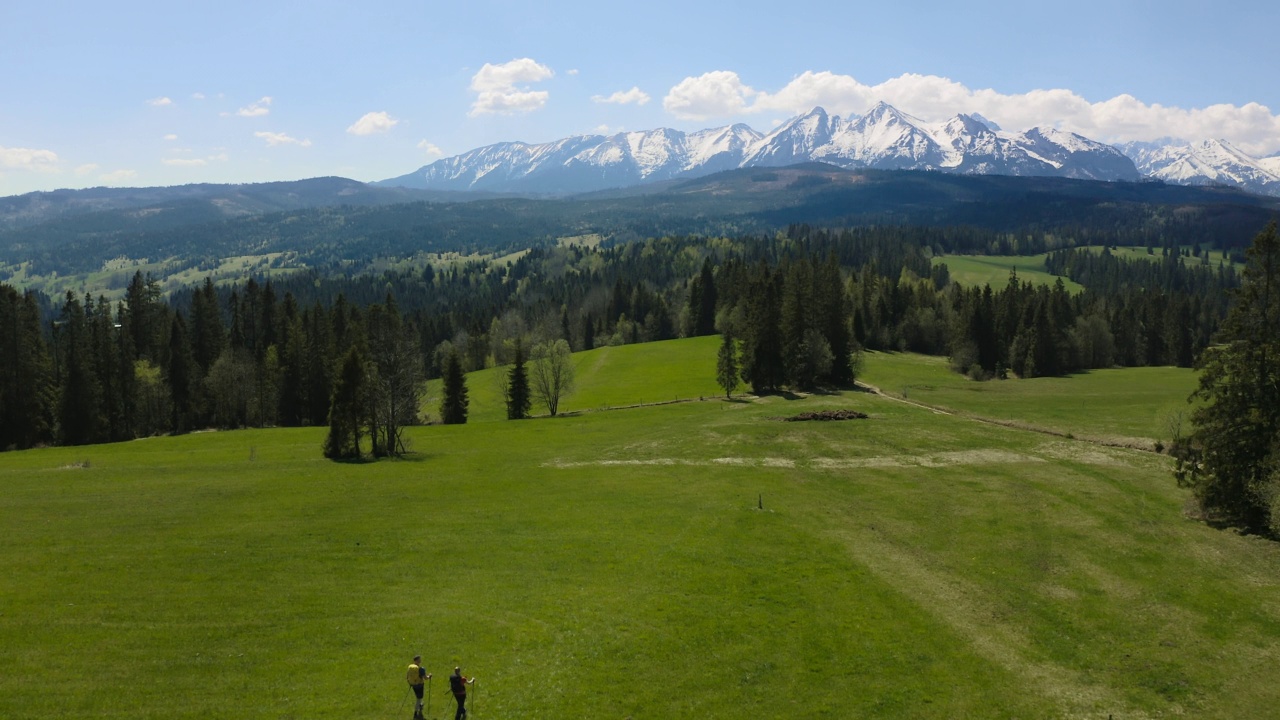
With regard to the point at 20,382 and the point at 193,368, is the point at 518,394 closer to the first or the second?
the point at 193,368

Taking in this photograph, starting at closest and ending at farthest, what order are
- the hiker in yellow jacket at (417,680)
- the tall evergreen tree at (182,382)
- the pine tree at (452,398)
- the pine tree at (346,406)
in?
the hiker in yellow jacket at (417,680) < the pine tree at (346,406) < the pine tree at (452,398) < the tall evergreen tree at (182,382)

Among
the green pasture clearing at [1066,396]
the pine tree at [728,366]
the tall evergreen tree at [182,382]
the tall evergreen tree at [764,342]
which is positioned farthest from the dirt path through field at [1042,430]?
the tall evergreen tree at [182,382]

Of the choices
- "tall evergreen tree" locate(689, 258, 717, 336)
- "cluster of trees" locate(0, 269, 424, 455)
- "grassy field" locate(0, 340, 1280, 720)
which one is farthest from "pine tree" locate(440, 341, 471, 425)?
"tall evergreen tree" locate(689, 258, 717, 336)

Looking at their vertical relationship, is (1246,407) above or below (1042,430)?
above

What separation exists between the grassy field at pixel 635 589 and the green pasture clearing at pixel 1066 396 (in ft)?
30.2

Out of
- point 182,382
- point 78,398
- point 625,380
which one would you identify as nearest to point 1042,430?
point 625,380

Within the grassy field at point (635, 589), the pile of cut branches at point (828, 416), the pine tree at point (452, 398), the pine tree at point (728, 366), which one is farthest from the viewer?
the pine tree at point (728, 366)

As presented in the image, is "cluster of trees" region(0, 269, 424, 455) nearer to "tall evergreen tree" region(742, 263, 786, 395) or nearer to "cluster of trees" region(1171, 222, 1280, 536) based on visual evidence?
"tall evergreen tree" region(742, 263, 786, 395)

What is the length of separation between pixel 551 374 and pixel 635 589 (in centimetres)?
6875

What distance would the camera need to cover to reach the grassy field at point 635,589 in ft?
83.6

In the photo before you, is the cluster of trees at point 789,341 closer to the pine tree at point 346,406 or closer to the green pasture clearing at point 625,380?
the green pasture clearing at point 625,380

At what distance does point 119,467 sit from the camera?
55812 millimetres

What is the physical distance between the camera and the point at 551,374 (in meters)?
101

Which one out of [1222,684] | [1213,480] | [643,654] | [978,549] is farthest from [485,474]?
[1213,480]
